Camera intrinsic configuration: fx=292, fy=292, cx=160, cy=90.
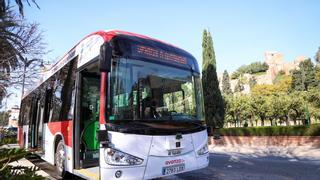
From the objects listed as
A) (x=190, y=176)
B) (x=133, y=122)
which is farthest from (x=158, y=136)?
(x=190, y=176)

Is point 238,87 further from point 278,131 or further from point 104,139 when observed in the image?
point 104,139

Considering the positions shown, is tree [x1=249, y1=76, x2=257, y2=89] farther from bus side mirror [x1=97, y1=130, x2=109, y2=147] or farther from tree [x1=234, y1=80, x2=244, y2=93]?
bus side mirror [x1=97, y1=130, x2=109, y2=147]

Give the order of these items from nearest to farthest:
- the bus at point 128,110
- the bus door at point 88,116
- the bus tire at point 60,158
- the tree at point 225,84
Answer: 1. the bus at point 128,110
2. the bus door at point 88,116
3. the bus tire at point 60,158
4. the tree at point 225,84

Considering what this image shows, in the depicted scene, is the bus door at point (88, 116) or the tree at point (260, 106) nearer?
the bus door at point (88, 116)

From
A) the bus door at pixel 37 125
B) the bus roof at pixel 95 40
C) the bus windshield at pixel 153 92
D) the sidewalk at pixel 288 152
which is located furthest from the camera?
the sidewalk at pixel 288 152

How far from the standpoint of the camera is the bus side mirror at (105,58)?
4.91m

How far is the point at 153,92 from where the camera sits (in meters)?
5.88

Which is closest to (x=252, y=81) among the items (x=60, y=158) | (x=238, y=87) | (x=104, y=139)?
(x=238, y=87)

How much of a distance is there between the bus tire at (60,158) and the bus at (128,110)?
0.02m

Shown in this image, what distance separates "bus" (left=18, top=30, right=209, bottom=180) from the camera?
5.05 m

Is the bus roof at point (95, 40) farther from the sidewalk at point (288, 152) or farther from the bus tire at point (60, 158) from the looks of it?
the sidewalk at point (288, 152)

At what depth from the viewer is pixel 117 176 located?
4922 mm

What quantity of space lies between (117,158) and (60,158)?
10.2 ft

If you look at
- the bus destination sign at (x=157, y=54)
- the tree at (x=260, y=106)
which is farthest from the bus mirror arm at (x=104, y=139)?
the tree at (x=260, y=106)
